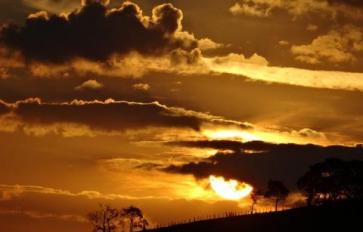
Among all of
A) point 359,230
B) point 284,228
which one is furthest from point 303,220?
point 359,230

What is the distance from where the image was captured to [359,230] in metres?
177

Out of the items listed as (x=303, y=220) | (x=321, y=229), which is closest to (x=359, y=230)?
(x=321, y=229)

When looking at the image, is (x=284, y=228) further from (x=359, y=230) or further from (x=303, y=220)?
(x=359, y=230)

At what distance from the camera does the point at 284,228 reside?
19800 centimetres

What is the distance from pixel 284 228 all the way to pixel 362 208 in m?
20.8

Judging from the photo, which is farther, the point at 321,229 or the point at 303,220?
the point at 303,220

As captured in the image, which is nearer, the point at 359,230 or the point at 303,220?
the point at 359,230

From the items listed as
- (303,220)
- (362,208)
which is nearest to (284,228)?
(303,220)

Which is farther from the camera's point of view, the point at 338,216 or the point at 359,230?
the point at 338,216

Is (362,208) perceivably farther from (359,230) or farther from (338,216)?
(359,230)

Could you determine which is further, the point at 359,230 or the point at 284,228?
the point at 284,228

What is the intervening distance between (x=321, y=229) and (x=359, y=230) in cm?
1236

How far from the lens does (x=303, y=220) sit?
200 m

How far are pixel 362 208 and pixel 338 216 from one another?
721 cm
